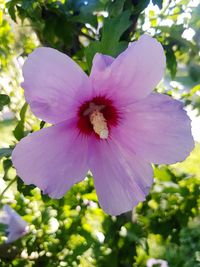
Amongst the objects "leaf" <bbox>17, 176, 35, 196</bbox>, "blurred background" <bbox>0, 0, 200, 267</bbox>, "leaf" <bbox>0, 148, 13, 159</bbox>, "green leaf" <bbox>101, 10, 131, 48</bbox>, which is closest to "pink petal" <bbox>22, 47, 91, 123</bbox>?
"green leaf" <bbox>101, 10, 131, 48</bbox>

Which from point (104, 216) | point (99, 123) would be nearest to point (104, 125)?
point (99, 123)

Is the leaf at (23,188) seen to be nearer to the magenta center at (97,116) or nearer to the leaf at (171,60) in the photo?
the magenta center at (97,116)

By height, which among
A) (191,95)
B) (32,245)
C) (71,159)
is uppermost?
(71,159)

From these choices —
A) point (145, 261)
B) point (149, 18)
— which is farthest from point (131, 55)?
point (145, 261)

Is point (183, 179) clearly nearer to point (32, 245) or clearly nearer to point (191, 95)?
point (191, 95)

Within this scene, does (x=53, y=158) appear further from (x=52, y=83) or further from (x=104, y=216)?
(x=104, y=216)

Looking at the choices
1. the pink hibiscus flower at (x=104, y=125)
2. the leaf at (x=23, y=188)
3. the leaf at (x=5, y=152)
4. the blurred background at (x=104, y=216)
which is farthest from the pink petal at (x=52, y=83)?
the blurred background at (x=104, y=216)

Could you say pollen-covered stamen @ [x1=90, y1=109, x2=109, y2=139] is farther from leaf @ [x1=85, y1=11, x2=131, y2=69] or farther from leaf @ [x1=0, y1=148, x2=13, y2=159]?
leaf @ [x1=0, y1=148, x2=13, y2=159]
